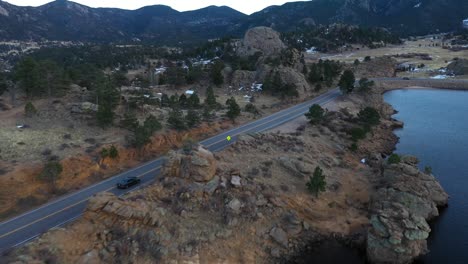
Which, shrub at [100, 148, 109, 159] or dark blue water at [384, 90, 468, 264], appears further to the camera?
shrub at [100, 148, 109, 159]

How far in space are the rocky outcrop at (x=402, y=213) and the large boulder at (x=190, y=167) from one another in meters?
20.8

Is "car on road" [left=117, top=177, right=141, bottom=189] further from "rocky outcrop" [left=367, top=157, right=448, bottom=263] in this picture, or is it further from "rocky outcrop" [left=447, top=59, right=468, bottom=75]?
"rocky outcrop" [left=447, top=59, right=468, bottom=75]

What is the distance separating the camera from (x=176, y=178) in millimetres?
44031

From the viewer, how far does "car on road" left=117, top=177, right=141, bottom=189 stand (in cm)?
4356

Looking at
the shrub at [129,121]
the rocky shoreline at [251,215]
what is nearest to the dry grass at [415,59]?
the rocky shoreline at [251,215]

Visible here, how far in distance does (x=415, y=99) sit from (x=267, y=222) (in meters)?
96.5

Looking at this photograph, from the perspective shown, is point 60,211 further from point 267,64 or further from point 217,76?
point 267,64

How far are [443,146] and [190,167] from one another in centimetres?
5551

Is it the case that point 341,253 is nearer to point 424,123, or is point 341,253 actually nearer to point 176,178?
point 176,178

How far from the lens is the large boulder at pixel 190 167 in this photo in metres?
44.1

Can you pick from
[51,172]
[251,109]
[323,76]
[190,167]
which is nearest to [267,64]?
[323,76]

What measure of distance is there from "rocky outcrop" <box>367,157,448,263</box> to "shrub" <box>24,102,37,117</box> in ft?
180

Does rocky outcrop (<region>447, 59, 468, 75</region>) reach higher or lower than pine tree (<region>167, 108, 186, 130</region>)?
higher

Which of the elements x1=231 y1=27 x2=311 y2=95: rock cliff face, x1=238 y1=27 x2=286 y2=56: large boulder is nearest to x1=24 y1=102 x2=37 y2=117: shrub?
x1=231 y1=27 x2=311 y2=95: rock cliff face
